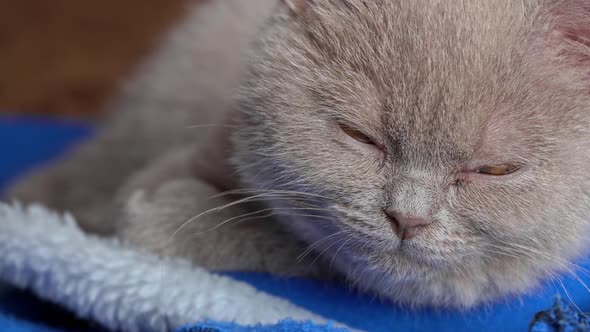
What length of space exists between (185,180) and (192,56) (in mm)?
646

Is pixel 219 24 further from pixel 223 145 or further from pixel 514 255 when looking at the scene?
pixel 514 255

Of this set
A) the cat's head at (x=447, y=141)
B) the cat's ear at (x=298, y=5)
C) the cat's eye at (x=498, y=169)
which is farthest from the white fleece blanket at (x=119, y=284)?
the cat's ear at (x=298, y=5)

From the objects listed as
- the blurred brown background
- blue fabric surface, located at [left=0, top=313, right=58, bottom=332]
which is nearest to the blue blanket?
blue fabric surface, located at [left=0, top=313, right=58, bottom=332]

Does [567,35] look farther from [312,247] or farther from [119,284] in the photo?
[119,284]

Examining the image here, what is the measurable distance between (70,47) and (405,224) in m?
2.09

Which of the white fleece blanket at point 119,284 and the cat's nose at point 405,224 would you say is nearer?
the cat's nose at point 405,224

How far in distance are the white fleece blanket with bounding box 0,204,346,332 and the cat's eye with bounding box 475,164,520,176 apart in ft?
1.01

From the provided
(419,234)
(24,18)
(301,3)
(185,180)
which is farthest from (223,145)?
(24,18)

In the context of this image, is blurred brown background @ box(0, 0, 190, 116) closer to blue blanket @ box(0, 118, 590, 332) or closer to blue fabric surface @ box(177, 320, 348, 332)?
blue blanket @ box(0, 118, 590, 332)

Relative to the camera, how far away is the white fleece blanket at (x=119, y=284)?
0.99 m

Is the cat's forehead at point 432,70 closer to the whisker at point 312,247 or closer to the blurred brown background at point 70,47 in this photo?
the whisker at point 312,247

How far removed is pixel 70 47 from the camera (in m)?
2.66

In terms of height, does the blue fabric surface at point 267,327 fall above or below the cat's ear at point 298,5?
below

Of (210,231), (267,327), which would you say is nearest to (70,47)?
(210,231)
